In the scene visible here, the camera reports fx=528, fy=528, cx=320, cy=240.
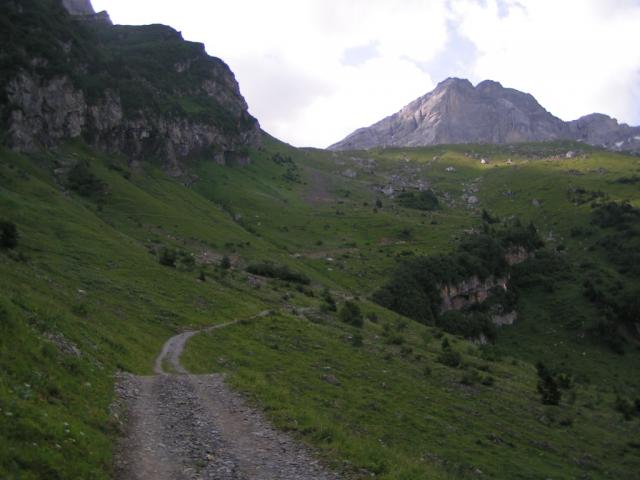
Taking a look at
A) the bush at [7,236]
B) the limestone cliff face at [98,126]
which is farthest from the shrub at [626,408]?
the limestone cliff face at [98,126]

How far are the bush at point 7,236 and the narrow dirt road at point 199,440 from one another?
2652 cm

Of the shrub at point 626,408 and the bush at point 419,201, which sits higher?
the bush at point 419,201

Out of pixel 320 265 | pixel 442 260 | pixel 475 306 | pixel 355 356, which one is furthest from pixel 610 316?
pixel 355 356

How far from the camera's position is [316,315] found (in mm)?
60500

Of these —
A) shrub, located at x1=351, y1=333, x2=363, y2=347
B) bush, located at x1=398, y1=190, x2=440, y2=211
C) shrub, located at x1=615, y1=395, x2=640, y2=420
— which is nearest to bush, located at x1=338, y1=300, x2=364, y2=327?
shrub, located at x1=351, y1=333, x2=363, y2=347

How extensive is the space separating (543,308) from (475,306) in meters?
16.3

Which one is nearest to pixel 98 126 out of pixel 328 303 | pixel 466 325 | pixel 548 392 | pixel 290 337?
pixel 328 303

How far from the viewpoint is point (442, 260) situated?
11144cm

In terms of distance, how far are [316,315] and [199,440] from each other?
1668 inches

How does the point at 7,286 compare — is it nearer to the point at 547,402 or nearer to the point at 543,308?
the point at 547,402

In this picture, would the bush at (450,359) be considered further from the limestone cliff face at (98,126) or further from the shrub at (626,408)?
the limestone cliff face at (98,126)

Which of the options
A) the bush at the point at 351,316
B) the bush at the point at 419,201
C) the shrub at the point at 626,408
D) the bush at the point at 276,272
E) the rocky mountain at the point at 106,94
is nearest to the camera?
the shrub at the point at 626,408

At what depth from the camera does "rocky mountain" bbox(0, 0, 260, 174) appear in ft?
318

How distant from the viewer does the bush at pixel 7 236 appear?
44.3 meters
